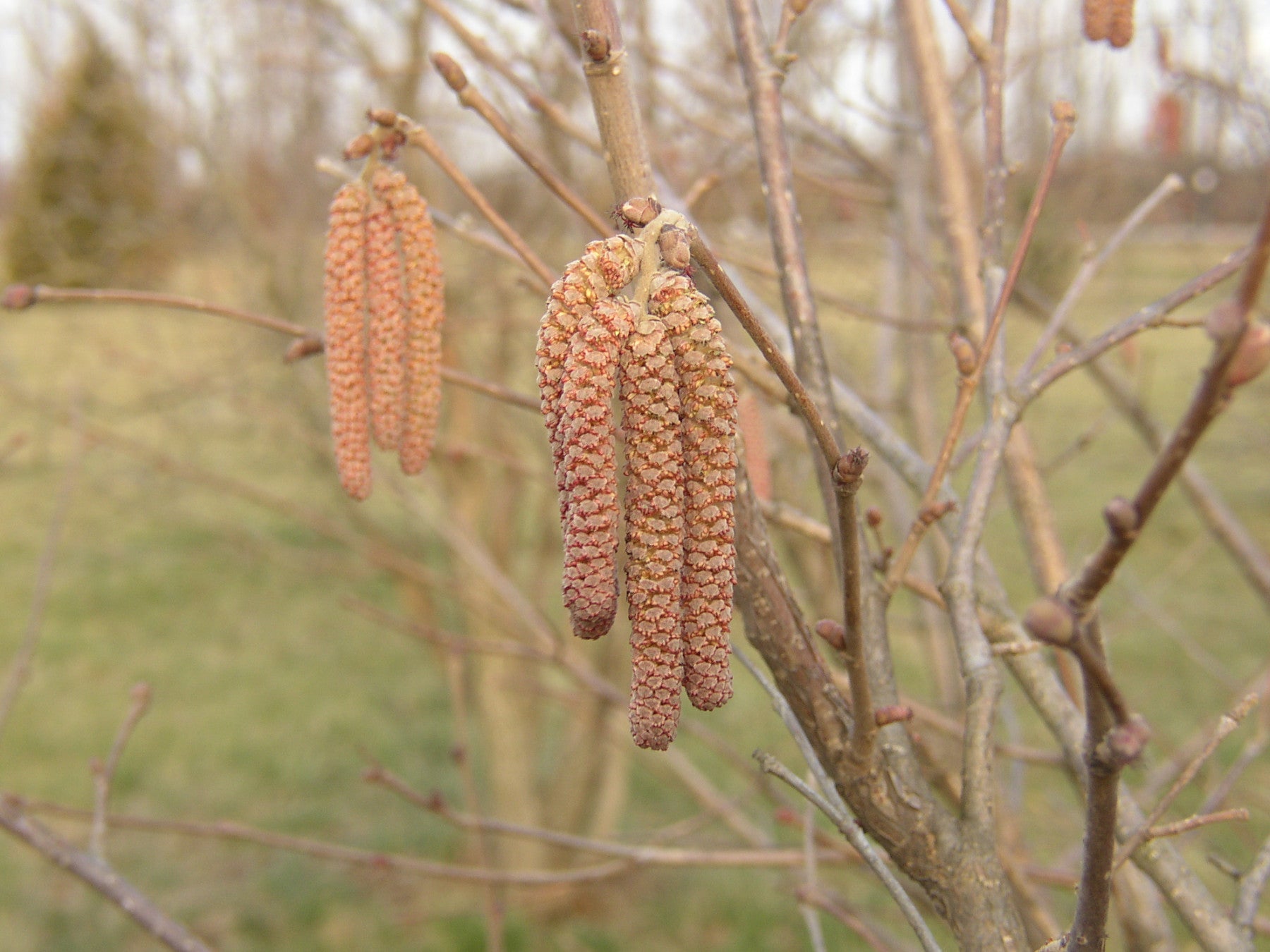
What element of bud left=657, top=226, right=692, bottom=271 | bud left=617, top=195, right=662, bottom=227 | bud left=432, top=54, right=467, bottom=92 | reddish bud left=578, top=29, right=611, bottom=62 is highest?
bud left=432, top=54, right=467, bottom=92

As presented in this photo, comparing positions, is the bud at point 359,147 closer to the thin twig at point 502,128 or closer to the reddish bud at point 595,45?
the thin twig at point 502,128

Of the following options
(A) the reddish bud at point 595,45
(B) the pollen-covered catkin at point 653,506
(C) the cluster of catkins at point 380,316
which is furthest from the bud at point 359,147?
(B) the pollen-covered catkin at point 653,506

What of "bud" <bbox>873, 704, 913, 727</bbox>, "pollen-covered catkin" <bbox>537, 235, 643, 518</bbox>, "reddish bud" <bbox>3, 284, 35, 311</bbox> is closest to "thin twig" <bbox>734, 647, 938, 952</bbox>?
"bud" <bbox>873, 704, 913, 727</bbox>

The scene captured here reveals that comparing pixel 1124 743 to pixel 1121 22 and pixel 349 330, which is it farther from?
pixel 1121 22

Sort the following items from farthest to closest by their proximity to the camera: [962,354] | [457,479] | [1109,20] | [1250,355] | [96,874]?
[457,479] < [96,874] < [1109,20] < [962,354] < [1250,355]

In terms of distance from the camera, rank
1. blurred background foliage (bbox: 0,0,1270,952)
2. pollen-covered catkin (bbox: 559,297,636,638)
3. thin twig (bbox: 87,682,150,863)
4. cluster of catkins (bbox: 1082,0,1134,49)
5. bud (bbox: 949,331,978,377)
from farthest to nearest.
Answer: blurred background foliage (bbox: 0,0,1270,952) → thin twig (bbox: 87,682,150,863) → cluster of catkins (bbox: 1082,0,1134,49) → bud (bbox: 949,331,978,377) → pollen-covered catkin (bbox: 559,297,636,638)

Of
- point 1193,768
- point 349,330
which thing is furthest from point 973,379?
point 349,330

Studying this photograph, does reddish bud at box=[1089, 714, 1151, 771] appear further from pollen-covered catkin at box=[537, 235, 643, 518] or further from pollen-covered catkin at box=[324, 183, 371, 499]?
pollen-covered catkin at box=[324, 183, 371, 499]

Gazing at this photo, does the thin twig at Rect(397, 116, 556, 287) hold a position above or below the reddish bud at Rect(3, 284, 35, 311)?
above
